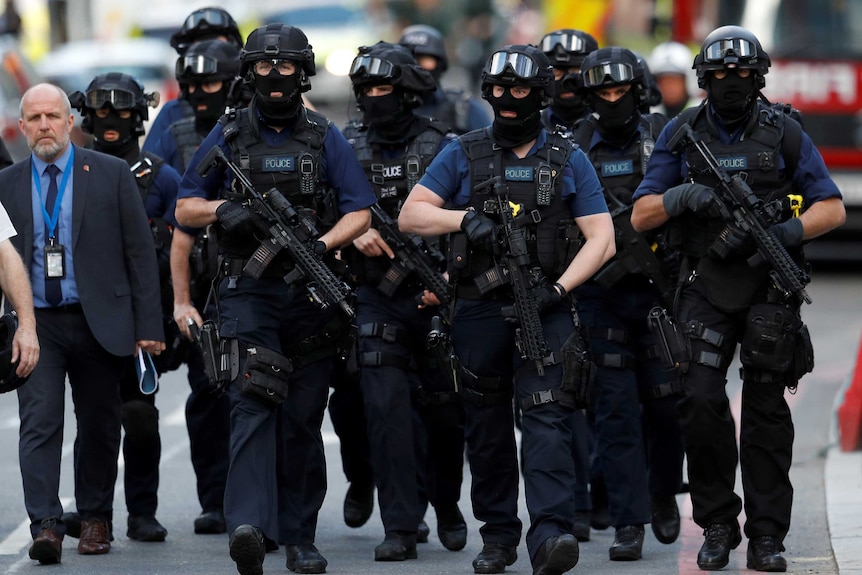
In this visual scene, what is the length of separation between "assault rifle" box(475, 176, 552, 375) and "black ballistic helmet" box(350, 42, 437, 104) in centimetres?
123

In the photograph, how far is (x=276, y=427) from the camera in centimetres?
832

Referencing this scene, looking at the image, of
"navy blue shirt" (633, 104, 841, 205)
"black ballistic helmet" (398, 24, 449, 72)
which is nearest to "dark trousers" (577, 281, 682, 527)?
"navy blue shirt" (633, 104, 841, 205)

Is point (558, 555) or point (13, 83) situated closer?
point (558, 555)

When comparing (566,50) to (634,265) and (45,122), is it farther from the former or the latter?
(45,122)

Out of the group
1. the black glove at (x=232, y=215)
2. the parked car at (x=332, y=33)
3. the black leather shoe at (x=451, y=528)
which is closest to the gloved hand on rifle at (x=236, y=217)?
the black glove at (x=232, y=215)

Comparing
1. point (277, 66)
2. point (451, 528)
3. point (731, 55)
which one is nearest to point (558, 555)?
point (451, 528)

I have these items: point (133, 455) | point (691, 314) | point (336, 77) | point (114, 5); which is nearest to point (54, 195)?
point (133, 455)

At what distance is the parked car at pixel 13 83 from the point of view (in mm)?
22008

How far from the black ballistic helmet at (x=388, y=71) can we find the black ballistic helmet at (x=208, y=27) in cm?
192

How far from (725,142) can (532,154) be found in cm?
80

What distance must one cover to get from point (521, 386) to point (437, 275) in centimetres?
115

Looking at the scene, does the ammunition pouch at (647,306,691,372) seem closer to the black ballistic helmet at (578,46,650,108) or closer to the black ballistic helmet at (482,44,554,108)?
the black ballistic helmet at (482,44,554,108)

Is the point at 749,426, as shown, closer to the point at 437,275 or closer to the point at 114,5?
the point at 437,275

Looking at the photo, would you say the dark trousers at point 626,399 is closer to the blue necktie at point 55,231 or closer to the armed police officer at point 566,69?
the armed police officer at point 566,69
